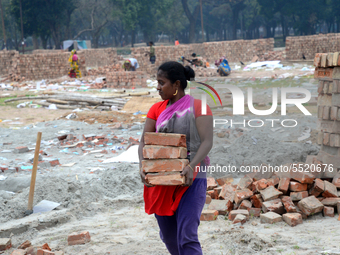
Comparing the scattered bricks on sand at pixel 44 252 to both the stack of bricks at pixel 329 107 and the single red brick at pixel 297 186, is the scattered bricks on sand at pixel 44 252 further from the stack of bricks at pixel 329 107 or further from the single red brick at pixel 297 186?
the stack of bricks at pixel 329 107

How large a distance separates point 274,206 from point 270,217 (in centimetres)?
20

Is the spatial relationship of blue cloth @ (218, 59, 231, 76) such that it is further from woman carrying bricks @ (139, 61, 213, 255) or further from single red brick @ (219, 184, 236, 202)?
woman carrying bricks @ (139, 61, 213, 255)

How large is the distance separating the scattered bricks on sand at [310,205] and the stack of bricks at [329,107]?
3.11 ft

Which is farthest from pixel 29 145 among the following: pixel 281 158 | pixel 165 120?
pixel 165 120

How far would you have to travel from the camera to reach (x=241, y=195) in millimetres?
4262

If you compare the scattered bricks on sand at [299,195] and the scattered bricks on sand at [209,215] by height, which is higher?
the scattered bricks on sand at [299,195]

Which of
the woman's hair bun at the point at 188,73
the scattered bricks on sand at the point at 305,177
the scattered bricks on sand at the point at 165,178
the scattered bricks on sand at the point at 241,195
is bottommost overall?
the scattered bricks on sand at the point at 241,195

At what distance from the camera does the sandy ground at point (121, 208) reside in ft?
11.4

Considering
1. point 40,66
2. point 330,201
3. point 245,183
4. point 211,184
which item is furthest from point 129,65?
point 330,201

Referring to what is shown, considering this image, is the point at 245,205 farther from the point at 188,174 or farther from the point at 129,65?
the point at 129,65

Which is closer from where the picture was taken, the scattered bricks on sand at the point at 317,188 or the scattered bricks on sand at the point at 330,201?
the scattered bricks on sand at the point at 330,201

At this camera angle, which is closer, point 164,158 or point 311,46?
point 164,158

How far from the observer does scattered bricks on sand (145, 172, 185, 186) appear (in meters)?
2.36

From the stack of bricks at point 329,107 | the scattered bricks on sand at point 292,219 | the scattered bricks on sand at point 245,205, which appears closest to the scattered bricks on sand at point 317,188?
the scattered bricks on sand at point 292,219
